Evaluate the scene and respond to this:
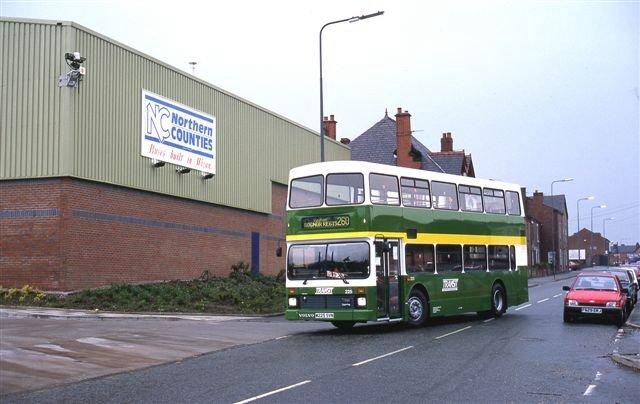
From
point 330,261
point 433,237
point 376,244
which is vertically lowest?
point 330,261

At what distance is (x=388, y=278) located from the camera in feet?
58.2

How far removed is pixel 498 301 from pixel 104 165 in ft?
47.6

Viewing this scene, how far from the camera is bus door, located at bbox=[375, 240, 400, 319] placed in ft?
57.0

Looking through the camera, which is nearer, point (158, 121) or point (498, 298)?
point (498, 298)

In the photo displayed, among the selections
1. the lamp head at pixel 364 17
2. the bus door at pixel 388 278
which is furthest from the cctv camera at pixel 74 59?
the bus door at pixel 388 278

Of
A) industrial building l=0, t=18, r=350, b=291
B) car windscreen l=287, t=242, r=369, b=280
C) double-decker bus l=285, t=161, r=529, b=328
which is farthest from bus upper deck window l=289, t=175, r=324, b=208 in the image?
industrial building l=0, t=18, r=350, b=291

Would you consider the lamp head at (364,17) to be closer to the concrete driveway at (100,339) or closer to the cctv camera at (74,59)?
the cctv camera at (74,59)

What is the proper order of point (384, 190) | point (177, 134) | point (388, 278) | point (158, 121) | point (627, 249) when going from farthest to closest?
point (627, 249) < point (177, 134) < point (158, 121) < point (384, 190) < point (388, 278)

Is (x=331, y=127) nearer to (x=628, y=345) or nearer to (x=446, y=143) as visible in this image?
(x=446, y=143)

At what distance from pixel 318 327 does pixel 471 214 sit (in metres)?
5.60

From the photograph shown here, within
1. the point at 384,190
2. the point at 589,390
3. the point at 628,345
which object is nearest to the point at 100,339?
the point at 384,190

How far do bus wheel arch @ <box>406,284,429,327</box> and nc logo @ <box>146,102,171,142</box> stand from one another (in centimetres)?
1415

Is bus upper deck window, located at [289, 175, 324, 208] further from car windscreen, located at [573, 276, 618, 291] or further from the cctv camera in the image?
the cctv camera

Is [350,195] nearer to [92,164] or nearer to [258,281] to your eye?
[92,164]
